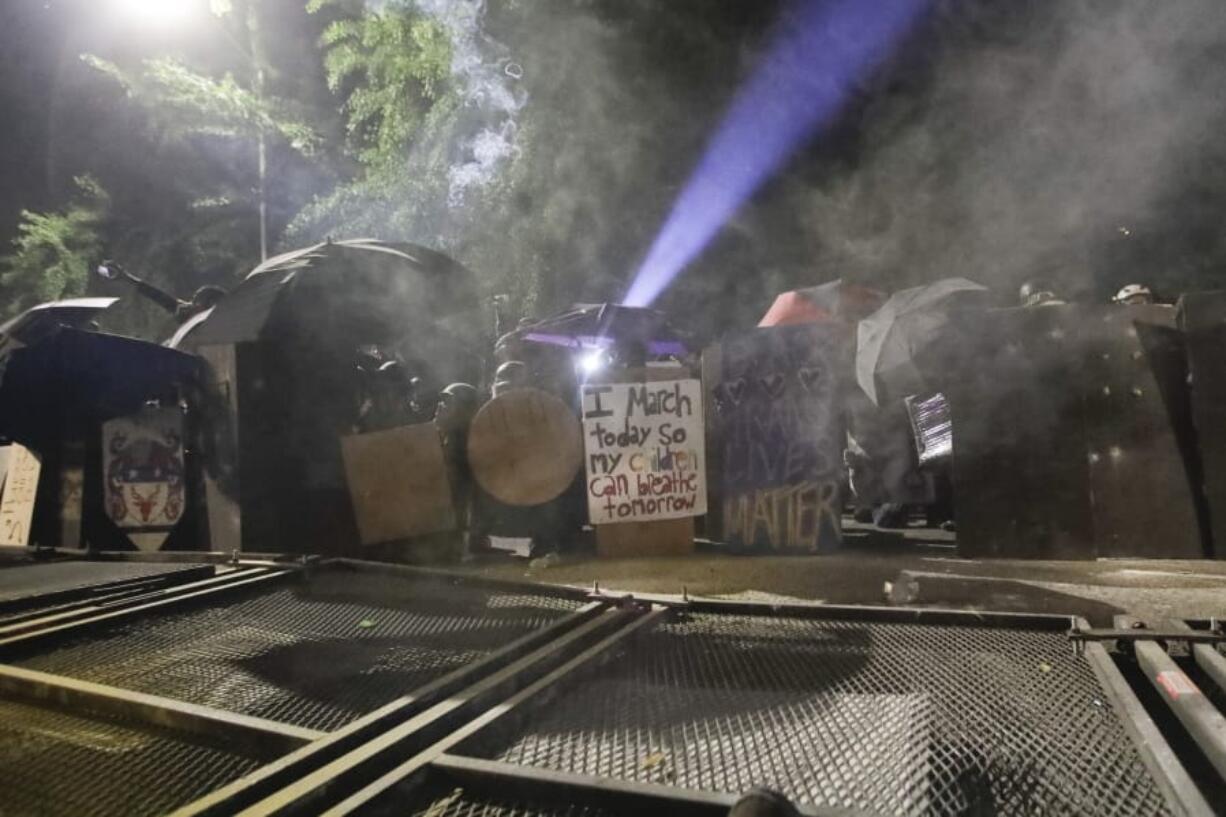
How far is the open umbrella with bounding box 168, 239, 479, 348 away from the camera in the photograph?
7.29 m

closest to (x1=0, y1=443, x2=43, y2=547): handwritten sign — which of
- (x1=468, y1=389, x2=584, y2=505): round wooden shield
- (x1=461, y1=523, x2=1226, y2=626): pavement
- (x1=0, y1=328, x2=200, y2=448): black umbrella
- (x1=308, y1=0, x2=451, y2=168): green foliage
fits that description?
(x1=0, y1=328, x2=200, y2=448): black umbrella

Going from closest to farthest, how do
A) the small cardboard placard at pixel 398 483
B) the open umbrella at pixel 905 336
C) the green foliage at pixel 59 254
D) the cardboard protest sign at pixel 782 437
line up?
1. the open umbrella at pixel 905 336
2. the cardboard protest sign at pixel 782 437
3. the small cardboard placard at pixel 398 483
4. the green foliage at pixel 59 254

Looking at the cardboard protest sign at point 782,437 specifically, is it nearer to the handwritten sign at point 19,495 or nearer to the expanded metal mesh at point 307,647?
the expanded metal mesh at point 307,647

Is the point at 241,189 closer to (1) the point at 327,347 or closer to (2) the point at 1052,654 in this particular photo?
(1) the point at 327,347

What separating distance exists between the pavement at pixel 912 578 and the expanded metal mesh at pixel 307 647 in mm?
1699

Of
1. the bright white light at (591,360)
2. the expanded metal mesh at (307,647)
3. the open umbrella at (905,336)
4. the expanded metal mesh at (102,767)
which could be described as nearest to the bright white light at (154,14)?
the bright white light at (591,360)

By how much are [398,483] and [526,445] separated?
4.14 feet

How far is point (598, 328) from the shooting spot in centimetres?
996

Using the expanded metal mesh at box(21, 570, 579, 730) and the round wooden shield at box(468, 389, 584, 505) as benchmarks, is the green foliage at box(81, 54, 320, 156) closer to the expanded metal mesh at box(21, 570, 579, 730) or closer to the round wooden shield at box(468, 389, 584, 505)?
the round wooden shield at box(468, 389, 584, 505)

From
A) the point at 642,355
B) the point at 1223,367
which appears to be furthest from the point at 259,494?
the point at 1223,367

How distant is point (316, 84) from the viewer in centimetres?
2112

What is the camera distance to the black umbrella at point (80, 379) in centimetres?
717

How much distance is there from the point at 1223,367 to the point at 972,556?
91.9 inches

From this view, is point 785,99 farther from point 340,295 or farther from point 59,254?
point 59,254
